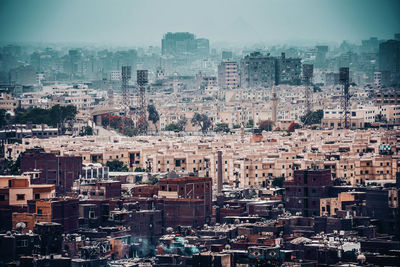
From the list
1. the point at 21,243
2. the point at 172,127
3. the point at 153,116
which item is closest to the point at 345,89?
the point at 172,127

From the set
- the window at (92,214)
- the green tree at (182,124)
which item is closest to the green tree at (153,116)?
the green tree at (182,124)

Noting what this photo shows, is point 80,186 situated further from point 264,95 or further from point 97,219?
point 264,95

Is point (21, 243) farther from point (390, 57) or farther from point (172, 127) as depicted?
point (390, 57)

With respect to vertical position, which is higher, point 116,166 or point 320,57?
point 320,57

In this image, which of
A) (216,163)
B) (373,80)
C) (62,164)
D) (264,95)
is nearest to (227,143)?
(216,163)

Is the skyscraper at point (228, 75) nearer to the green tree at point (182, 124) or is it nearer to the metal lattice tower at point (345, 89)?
the green tree at point (182, 124)

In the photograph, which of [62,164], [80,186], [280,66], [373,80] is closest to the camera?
[80,186]
